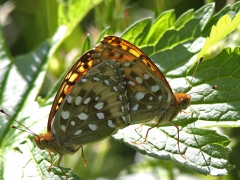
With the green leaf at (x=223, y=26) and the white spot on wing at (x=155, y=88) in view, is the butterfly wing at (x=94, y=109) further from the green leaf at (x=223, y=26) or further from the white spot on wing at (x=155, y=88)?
the green leaf at (x=223, y=26)

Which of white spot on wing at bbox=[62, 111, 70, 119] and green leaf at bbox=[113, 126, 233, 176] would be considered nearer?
green leaf at bbox=[113, 126, 233, 176]

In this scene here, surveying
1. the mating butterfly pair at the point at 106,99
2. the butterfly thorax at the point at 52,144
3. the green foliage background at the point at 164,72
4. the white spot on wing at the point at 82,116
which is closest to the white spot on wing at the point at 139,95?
the mating butterfly pair at the point at 106,99

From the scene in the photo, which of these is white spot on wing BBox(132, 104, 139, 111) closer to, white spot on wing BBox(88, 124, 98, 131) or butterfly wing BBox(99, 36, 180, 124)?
butterfly wing BBox(99, 36, 180, 124)

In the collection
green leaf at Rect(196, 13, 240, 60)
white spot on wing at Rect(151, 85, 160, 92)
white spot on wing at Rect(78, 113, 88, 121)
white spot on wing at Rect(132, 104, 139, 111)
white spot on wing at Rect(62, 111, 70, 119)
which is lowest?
white spot on wing at Rect(132, 104, 139, 111)

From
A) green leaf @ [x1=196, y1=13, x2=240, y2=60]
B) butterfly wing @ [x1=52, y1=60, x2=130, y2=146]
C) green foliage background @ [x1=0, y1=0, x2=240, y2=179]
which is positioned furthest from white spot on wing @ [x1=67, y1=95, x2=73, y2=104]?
green leaf @ [x1=196, y1=13, x2=240, y2=60]

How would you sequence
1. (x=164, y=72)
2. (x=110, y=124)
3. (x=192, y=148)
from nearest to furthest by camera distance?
1. (x=192, y=148)
2. (x=110, y=124)
3. (x=164, y=72)

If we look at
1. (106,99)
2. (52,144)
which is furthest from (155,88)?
(52,144)

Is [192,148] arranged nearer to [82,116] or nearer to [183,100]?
[183,100]
